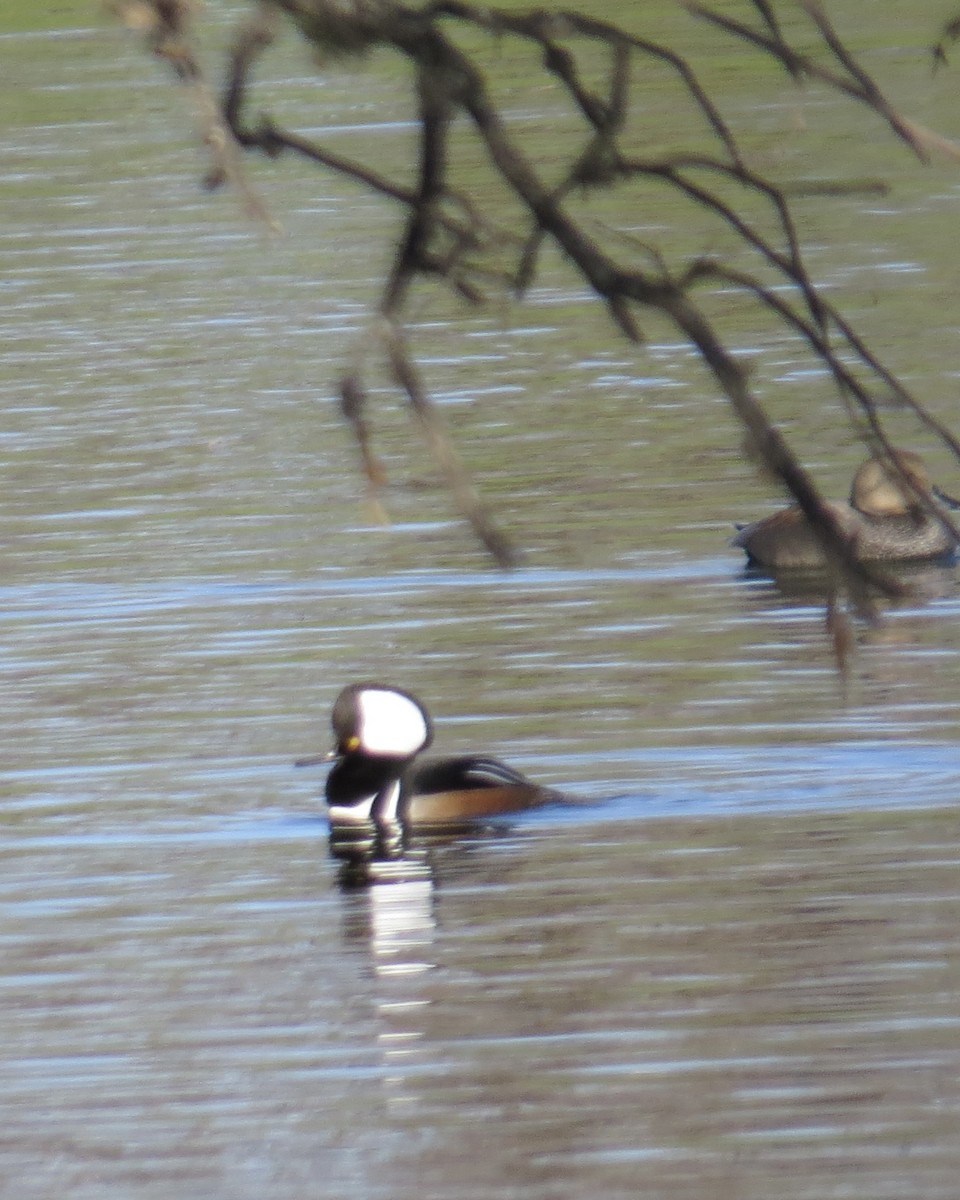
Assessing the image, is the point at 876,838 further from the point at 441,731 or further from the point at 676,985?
the point at 441,731

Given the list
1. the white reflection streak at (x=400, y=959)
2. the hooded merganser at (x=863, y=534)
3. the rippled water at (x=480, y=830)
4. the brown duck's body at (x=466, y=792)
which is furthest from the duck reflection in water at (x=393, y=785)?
the hooded merganser at (x=863, y=534)

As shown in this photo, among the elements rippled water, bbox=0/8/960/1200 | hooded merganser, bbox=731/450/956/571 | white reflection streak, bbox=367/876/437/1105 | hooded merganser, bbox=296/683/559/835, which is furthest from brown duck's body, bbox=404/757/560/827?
hooded merganser, bbox=731/450/956/571

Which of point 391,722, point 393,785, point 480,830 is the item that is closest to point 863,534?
point 391,722

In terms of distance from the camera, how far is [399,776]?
1130 cm

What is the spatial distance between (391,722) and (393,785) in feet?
0.87

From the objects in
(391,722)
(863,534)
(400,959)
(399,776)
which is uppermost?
(400,959)

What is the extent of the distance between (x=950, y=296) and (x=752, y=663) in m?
9.88

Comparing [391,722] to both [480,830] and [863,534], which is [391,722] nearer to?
[480,830]

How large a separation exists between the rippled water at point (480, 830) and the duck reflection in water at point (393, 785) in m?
0.14

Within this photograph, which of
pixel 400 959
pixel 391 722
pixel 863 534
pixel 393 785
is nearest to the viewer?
pixel 400 959

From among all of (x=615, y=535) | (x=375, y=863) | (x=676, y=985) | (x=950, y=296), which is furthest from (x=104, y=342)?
(x=676, y=985)

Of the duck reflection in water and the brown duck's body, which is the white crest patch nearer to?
the duck reflection in water

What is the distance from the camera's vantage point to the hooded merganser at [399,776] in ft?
35.0

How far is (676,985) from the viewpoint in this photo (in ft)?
27.6
